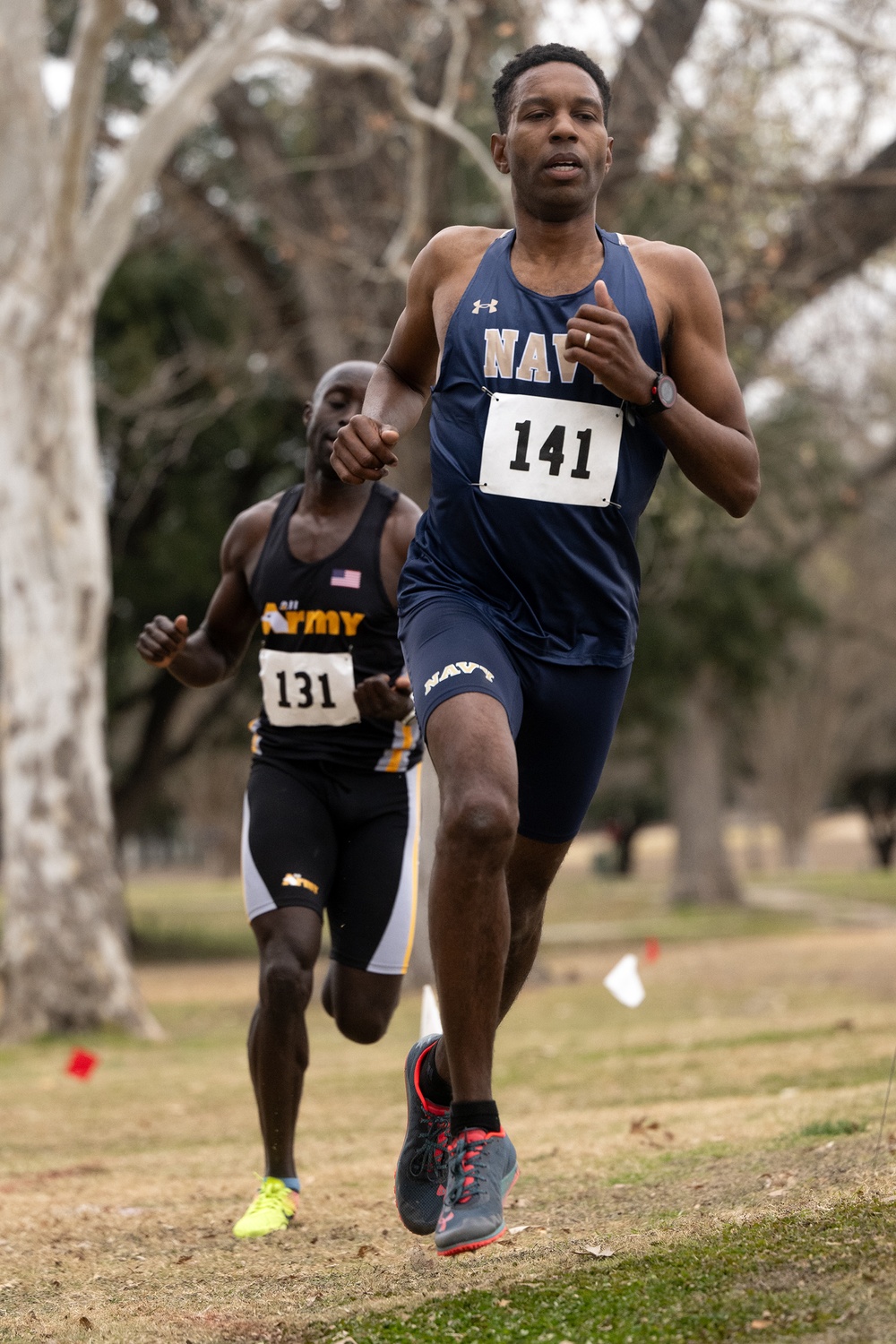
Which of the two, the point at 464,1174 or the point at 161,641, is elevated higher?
the point at 161,641

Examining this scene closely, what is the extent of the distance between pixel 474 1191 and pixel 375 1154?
145 inches

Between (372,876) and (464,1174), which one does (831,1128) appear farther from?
(464,1174)

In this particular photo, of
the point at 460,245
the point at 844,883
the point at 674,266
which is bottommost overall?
the point at 844,883

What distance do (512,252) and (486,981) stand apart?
1768 mm

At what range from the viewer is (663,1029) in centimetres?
1209

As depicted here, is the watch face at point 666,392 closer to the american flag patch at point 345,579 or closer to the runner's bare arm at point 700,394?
the runner's bare arm at point 700,394

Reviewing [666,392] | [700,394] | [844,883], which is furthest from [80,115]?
[844,883]

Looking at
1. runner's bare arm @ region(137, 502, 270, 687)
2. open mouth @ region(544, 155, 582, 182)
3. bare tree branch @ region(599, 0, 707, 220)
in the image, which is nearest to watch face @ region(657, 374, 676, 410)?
open mouth @ region(544, 155, 582, 182)

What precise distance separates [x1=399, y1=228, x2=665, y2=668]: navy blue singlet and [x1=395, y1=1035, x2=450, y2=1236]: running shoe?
4.04ft

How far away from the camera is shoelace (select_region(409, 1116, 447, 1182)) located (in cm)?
425

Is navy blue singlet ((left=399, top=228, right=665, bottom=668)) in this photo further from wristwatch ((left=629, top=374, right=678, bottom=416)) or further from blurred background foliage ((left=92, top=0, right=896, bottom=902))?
blurred background foliage ((left=92, top=0, right=896, bottom=902))

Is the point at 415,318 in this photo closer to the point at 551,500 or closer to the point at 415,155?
the point at 551,500

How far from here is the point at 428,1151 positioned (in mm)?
4277

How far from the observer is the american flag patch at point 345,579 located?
5562mm
